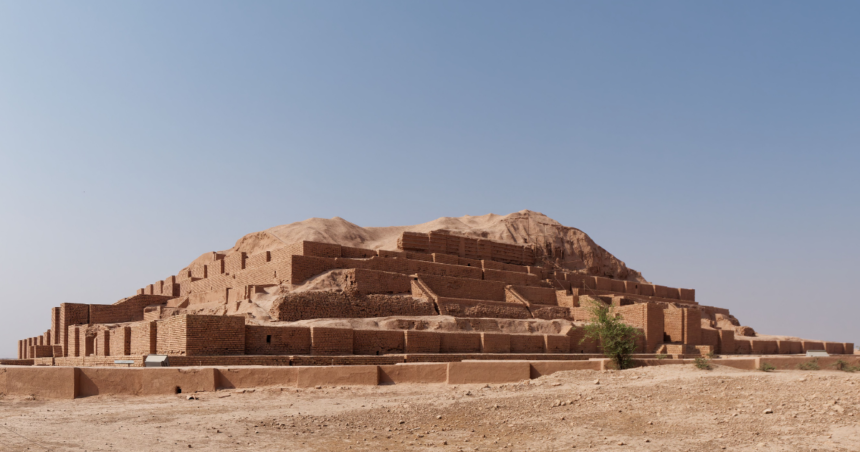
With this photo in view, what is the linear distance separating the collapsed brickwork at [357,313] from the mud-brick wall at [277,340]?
3 centimetres

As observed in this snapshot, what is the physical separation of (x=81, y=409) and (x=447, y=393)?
5.13m

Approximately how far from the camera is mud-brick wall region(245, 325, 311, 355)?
1495 cm

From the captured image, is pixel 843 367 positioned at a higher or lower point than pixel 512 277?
lower

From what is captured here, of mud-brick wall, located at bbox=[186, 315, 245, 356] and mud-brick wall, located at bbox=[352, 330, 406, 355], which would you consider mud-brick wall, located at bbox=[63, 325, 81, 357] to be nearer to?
mud-brick wall, located at bbox=[186, 315, 245, 356]

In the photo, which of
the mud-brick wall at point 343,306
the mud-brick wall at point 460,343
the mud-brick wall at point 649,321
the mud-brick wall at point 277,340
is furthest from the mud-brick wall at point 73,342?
the mud-brick wall at point 649,321

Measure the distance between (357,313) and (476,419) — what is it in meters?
12.9

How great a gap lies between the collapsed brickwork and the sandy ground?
214 inches

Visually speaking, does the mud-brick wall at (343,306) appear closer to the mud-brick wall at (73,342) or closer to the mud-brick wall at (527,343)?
the mud-brick wall at (527,343)

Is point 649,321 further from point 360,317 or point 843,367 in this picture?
point 360,317

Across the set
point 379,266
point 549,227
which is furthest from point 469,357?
point 549,227

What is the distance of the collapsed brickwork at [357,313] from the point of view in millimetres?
15414

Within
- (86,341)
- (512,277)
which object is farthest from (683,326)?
(86,341)

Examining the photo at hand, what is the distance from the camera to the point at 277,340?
15.4 m

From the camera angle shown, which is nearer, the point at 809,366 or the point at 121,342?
the point at 809,366
